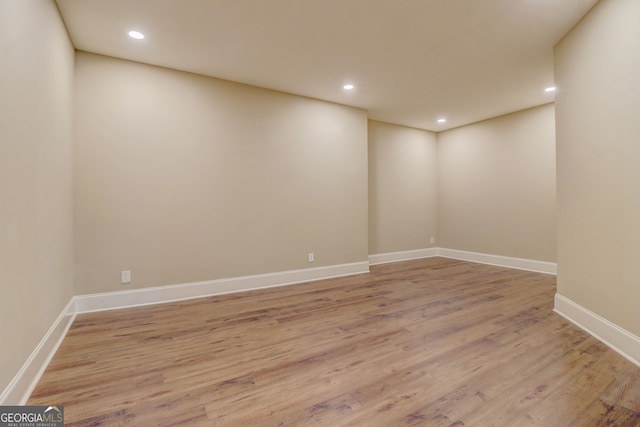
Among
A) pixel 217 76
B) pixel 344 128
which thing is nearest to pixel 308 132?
pixel 344 128

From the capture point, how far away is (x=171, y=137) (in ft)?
10.8

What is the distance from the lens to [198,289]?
3434 millimetres

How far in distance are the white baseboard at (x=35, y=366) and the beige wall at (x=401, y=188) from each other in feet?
14.2

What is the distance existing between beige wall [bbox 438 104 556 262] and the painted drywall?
2.63 metres

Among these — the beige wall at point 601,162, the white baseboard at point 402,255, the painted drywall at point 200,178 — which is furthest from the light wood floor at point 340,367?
the white baseboard at point 402,255

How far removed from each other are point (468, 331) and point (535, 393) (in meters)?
0.84

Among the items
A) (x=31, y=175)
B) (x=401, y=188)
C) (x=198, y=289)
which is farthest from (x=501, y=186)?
(x=31, y=175)

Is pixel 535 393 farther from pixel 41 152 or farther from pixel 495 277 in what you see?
pixel 41 152

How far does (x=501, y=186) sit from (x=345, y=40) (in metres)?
4.02

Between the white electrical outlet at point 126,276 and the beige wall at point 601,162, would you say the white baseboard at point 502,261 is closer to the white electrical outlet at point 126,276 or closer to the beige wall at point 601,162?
the beige wall at point 601,162

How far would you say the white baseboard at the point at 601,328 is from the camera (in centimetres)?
193

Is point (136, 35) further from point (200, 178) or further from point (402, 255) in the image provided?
point (402, 255)

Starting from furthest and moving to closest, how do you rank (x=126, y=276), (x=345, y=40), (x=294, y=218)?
(x=294, y=218)
(x=126, y=276)
(x=345, y=40)
